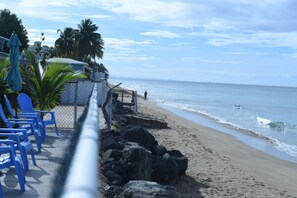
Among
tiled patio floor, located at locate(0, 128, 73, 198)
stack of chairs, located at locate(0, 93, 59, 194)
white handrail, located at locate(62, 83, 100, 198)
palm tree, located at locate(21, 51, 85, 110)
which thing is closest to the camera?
white handrail, located at locate(62, 83, 100, 198)

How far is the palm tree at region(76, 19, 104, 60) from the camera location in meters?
67.2

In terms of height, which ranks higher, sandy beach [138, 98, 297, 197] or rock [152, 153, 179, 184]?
rock [152, 153, 179, 184]

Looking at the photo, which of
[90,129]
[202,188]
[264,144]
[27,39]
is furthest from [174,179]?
[27,39]

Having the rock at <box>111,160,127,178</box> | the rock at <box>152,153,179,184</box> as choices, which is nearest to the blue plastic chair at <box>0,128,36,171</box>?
the rock at <box>111,160,127,178</box>

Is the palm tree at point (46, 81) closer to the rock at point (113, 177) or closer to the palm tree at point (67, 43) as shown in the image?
the rock at point (113, 177)

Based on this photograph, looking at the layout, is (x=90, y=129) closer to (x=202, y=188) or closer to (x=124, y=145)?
(x=124, y=145)

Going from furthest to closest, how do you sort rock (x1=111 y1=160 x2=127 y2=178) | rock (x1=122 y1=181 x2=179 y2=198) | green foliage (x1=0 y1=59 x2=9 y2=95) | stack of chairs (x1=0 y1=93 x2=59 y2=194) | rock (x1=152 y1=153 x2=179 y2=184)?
green foliage (x1=0 y1=59 x2=9 y2=95) < rock (x1=152 y1=153 x2=179 y2=184) < rock (x1=111 y1=160 x2=127 y2=178) < rock (x1=122 y1=181 x2=179 y2=198) < stack of chairs (x1=0 y1=93 x2=59 y2=194)

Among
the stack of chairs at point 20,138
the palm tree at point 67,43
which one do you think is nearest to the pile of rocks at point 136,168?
the stack of chairs at point 20,138

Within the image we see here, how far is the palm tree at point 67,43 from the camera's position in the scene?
69750 mm

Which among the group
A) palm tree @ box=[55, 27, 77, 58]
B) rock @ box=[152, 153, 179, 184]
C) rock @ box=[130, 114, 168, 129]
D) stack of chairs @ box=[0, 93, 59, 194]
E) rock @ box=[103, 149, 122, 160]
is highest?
palm tree @ box=[55, 27, 77, 58]

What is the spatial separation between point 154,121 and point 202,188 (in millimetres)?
12092

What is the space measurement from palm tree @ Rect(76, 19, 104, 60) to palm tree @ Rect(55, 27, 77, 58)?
5.76ft

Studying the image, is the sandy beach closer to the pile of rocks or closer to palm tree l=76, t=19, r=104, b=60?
the pile of rocks

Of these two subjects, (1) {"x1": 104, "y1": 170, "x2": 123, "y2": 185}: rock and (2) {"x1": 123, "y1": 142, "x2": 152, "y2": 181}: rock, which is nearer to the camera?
(1) {"x1": 104, "y1": 170, "x2": 123, "y2": 185}: rock
